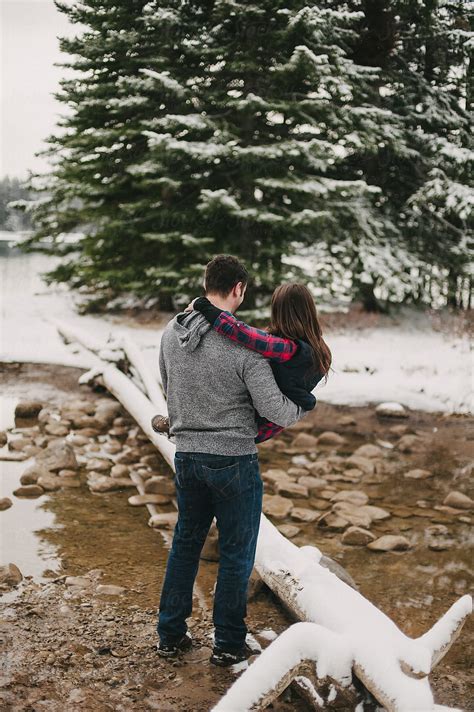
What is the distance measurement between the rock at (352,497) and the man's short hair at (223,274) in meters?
3.75

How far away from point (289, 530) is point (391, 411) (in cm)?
407

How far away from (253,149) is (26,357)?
5326mm

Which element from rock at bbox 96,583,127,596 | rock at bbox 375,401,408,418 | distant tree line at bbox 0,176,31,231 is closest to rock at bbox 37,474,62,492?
rock at bbox 96,583,127,596

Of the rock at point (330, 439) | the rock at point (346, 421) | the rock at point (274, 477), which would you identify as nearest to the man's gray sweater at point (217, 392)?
the rock at point (274, 477)

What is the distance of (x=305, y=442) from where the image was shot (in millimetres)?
8188

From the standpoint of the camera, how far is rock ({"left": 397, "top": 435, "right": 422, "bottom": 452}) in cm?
797

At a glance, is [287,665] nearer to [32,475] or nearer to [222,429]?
[222,429]

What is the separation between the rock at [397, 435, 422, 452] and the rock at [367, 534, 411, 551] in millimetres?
2730

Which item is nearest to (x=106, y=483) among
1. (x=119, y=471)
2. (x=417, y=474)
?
(x=119, y=471)

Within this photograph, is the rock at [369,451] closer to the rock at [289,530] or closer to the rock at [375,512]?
the rock at [375,512]

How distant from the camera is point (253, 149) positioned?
36.9ft

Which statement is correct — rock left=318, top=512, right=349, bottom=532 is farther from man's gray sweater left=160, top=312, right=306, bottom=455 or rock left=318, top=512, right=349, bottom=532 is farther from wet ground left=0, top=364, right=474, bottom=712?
man's gray sweater left=160, top=312, right=306, bottom=455

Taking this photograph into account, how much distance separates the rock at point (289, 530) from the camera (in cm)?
544

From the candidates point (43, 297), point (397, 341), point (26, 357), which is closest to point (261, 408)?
point (26, 357)
